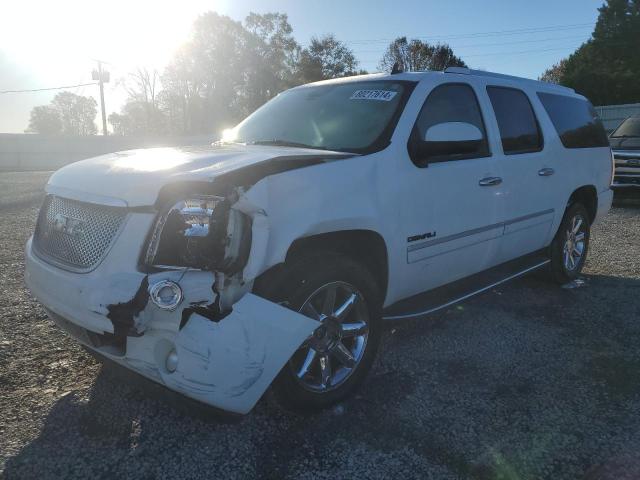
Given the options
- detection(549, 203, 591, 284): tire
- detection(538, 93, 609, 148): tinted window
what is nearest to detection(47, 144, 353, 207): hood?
detection(538, 93, 609, 148): tinted window

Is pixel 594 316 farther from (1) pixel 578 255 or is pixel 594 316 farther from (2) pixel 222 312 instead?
(2) pixel 222 312

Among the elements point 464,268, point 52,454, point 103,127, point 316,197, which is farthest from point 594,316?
point 103,127

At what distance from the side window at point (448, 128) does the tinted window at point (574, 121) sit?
132 centimetres

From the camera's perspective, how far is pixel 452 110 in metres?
3.79

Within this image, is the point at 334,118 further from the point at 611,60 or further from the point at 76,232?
the point at 611,60

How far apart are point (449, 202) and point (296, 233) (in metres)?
1.38

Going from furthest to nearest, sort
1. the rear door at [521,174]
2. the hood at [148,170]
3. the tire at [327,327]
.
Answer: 1. the rear door at [521,174]
2. the tire at [327,327]
3. the hood at [148,170]

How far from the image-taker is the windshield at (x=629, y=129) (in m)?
12.0

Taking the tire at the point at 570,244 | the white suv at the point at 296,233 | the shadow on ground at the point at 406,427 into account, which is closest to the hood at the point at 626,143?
the tire at the point at 570,244

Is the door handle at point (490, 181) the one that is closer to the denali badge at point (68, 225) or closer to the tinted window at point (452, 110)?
the tinted window at point (452, 110)

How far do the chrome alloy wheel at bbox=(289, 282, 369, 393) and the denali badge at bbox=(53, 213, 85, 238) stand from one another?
3.93 ft

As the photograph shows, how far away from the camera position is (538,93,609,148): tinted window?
4950 millimetres

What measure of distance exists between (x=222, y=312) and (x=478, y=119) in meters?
2.64

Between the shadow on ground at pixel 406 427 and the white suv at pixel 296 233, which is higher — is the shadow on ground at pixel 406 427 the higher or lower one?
the lower one
